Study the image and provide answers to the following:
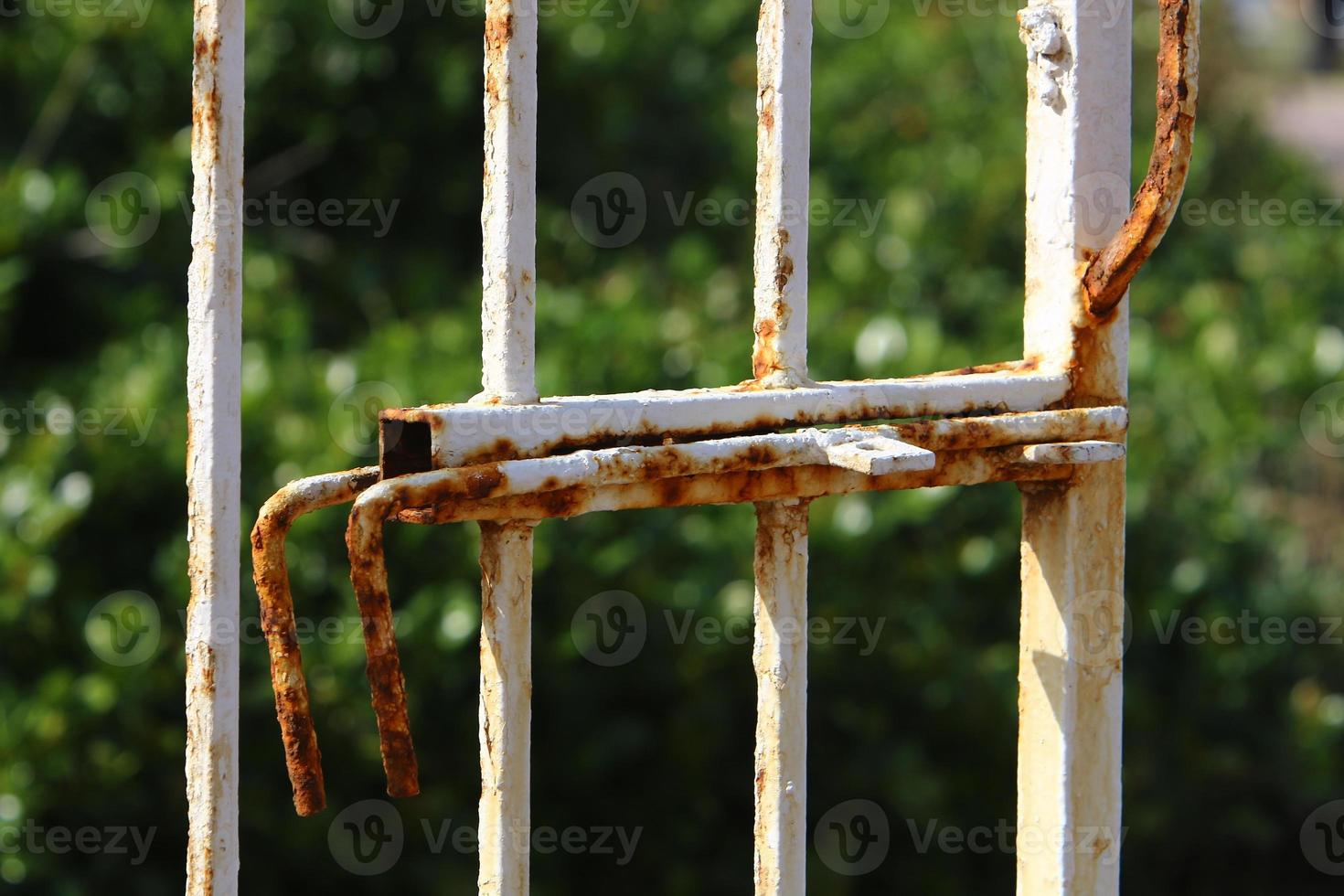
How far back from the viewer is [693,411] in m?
1.10

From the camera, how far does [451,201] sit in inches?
167

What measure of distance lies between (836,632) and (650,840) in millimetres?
521

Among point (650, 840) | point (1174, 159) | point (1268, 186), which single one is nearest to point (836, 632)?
point (650, 840)

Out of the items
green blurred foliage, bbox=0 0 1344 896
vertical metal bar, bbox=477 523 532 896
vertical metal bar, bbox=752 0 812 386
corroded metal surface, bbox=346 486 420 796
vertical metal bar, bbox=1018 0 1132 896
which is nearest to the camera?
corroded metal surface, bbox=346 486 420 796

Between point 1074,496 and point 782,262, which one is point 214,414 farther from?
point 1074,496

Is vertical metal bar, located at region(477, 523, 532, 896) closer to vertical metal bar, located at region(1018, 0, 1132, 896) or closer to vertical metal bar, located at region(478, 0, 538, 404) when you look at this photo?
vertical metal bar, located at region(478, 0, 538, 404)

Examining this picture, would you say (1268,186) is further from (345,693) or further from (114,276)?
(345,693)

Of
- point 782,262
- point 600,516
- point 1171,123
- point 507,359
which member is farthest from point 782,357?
point 600,516

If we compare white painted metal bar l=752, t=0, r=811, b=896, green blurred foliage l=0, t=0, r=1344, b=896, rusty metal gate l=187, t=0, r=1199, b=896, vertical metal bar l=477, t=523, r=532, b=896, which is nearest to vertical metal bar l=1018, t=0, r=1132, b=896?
rusty metal gate l=187, t=0, r=1199, b=896

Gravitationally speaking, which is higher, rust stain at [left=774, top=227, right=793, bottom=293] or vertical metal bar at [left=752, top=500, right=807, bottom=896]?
rust stain at [left=774, top=227, right=793, bottom=293]

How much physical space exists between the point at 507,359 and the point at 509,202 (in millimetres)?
105

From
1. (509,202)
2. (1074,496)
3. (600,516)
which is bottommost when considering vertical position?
(600,516)

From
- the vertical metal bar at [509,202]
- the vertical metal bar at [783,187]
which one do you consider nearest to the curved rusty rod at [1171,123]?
the vertical metal bar at [783,187]

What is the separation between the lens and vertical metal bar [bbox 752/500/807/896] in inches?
45.3
